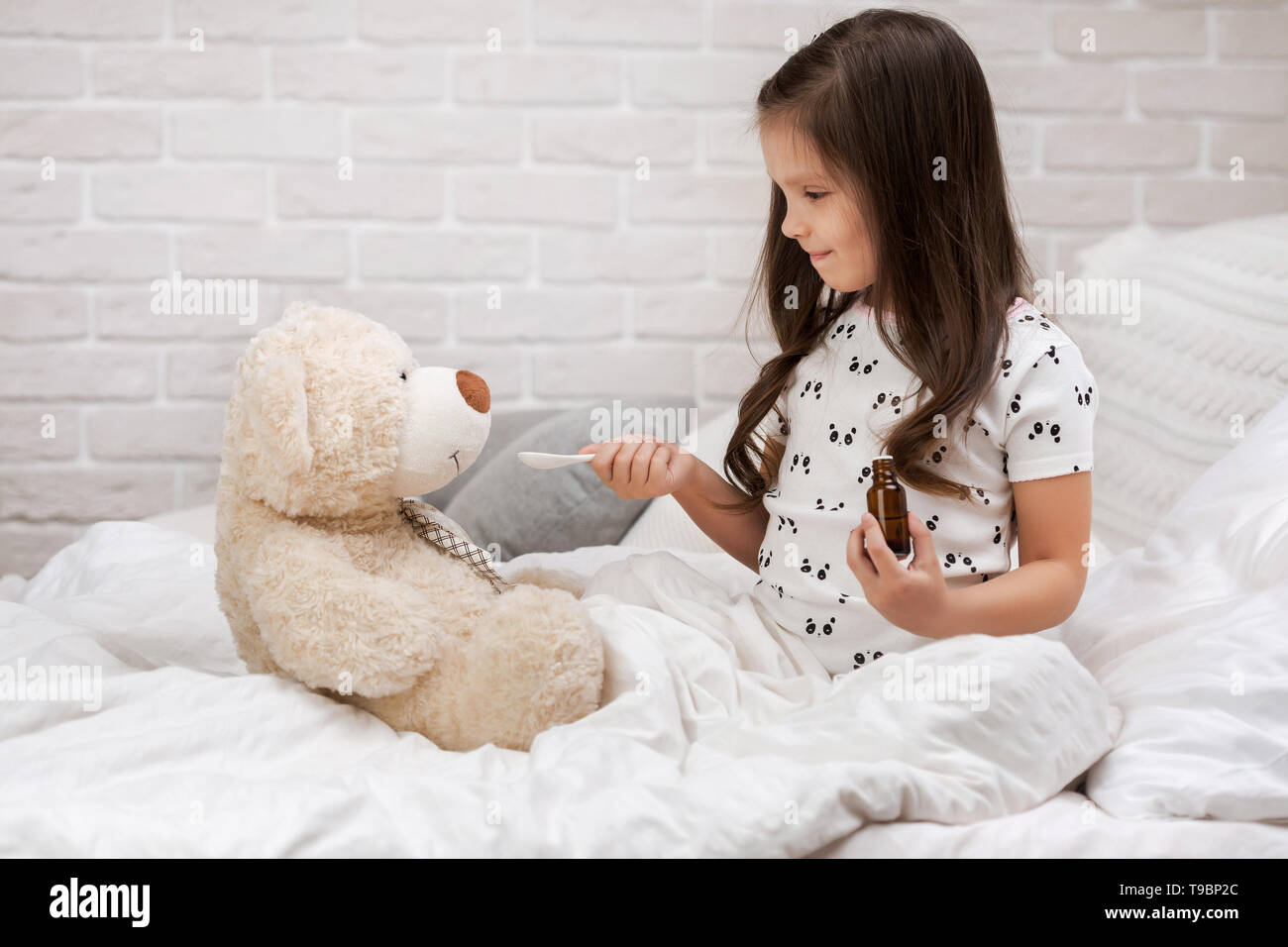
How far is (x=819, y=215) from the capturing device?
92 cm

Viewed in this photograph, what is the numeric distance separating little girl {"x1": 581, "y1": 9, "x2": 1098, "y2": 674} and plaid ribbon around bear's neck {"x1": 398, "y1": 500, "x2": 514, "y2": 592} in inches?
5.1

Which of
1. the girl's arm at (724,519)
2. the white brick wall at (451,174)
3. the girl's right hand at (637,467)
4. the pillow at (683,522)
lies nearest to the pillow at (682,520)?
the pillow at (683,522)

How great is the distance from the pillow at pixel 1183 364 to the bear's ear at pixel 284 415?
0.79 metres

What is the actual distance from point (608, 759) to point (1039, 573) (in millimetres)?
363

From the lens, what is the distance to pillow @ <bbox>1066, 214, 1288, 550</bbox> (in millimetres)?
1204

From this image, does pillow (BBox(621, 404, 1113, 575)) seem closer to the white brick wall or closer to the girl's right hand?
the girl's right hand

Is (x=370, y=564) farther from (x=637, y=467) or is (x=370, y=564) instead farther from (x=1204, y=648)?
(x=1204, y=648)

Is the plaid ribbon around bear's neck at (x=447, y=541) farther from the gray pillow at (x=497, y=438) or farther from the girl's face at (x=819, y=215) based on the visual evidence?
the gray pillow at (x=497, y=438)

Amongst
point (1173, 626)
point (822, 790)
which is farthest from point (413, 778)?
point (1173, 626)

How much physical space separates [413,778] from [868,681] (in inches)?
12.1

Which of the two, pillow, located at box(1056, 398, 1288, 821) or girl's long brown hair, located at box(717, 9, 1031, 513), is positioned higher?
girl's long brown hair, located at box(717, 9, 1031, 513)

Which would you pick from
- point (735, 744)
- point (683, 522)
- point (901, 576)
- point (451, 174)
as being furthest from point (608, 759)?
point (451, 174)

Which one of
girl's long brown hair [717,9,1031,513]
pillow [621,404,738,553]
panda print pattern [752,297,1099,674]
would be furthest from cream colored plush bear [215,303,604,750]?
pillow [621,404,738,553]

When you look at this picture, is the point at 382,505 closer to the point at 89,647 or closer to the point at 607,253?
the point at 89,647
